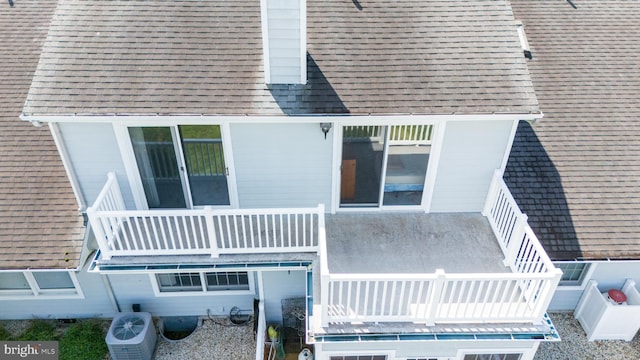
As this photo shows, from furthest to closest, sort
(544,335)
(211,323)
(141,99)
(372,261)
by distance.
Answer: (211,323) → (372,261) → (141,99) → (544,335)

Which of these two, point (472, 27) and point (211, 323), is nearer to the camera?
point (472, 27)

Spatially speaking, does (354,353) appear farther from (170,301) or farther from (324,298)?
(170,301)

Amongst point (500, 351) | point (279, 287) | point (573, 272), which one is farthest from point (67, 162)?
point (573, 272)

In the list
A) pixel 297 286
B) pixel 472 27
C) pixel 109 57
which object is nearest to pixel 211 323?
pixel 297 286

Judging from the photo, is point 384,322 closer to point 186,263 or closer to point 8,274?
point 186,263

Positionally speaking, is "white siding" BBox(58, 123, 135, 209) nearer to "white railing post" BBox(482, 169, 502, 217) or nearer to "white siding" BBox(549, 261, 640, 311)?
"white railing post" BBox(482, 169, 502, 217)

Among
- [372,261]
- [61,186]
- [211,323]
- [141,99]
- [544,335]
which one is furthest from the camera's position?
[211,323]
